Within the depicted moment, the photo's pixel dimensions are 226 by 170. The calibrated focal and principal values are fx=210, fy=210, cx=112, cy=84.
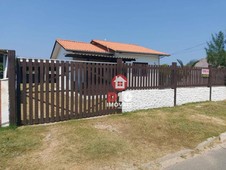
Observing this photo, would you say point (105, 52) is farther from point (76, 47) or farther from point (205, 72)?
point (205, 72)

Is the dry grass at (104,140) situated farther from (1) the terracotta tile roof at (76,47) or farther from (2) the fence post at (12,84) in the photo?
(1) the terracotta tile roof at (76,47)

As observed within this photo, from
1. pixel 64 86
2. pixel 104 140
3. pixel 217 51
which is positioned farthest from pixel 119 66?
pixel 217 51

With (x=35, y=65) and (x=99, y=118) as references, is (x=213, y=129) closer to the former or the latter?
(x=99, y=118)

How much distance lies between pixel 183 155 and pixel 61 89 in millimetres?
4025

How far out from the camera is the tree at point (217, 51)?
23395mm

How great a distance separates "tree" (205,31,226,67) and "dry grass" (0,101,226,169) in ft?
58.8

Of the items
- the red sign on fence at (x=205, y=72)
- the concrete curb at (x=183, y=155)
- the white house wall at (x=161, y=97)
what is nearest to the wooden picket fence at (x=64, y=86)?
the white house wall at (x=161, y=97)

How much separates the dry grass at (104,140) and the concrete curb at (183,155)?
0.51 ft

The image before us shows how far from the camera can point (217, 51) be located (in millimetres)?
24422

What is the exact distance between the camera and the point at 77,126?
6.15m

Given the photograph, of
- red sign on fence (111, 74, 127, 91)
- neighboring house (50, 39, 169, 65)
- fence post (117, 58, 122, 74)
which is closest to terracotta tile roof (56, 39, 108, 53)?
neighboring house (50, 39, 169, 65)

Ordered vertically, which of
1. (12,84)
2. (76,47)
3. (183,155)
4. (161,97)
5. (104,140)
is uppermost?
(76,47)

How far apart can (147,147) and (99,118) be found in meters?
2.73

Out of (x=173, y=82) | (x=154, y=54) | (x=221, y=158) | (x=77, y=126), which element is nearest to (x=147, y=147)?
(x=221, y=158)
